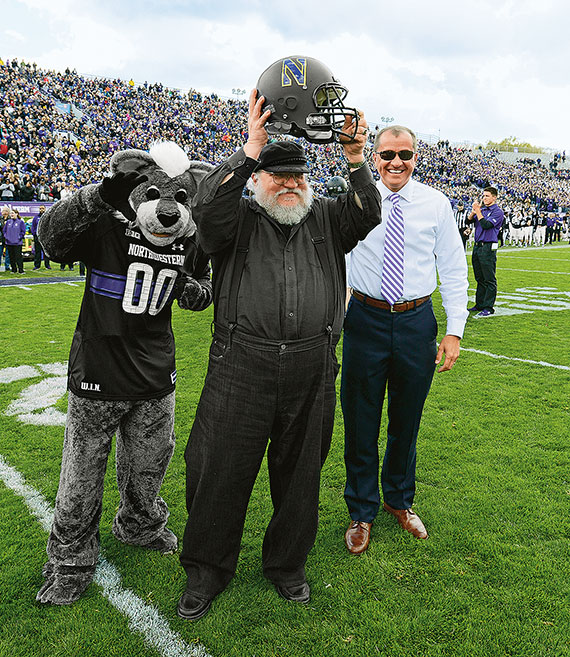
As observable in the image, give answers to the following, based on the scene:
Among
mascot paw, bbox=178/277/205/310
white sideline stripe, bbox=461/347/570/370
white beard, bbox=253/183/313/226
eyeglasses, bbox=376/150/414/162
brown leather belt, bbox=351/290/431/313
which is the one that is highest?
eyeglasses, bbox=376/150/414/162

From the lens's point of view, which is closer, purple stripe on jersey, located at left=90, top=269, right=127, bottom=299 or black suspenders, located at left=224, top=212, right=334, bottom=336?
black suspenders, located at left=224, top=212, right=334, bottom=336

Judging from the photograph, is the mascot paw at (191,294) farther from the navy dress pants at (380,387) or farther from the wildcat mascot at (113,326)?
the navy dress pants at (380,387)

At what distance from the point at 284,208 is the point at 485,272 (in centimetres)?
797

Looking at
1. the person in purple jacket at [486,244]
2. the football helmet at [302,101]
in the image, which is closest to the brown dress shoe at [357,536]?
the football helmet at [302,101]

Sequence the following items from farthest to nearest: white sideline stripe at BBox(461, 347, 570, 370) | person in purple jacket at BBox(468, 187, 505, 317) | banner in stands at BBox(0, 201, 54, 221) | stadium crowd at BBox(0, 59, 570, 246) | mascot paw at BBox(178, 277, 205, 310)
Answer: stadium crowd at BBox(0, 59, 570, 246) < banner in stands at BBox(0, 201, 54, 221) < person in purple jacket at BBox(468, 187, 505, 317) < white sideline stripe at BBox(461, 347, 570, 370) < mascot paw at BBox(178, 277, 205, 310)

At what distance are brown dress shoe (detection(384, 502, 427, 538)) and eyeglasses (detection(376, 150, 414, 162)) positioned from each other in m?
2.05

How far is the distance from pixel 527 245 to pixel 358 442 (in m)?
29.6

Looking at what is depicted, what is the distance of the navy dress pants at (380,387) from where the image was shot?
2986 mm

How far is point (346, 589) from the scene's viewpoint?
2.71 meters

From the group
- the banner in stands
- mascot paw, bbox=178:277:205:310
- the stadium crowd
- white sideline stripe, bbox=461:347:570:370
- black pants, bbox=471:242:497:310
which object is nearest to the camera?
mascot paw, bbox=178:277:205:310

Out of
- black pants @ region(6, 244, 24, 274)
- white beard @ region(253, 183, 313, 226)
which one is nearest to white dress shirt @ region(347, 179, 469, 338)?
white beard @ region(253, 183, 313, 226)

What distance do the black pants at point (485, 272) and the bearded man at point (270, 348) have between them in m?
7.61

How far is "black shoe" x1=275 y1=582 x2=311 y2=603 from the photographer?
2625 millimetres

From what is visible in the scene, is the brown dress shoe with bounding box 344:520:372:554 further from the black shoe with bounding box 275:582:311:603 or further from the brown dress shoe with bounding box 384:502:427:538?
the black shoe with bounding box 275:582:311:603
